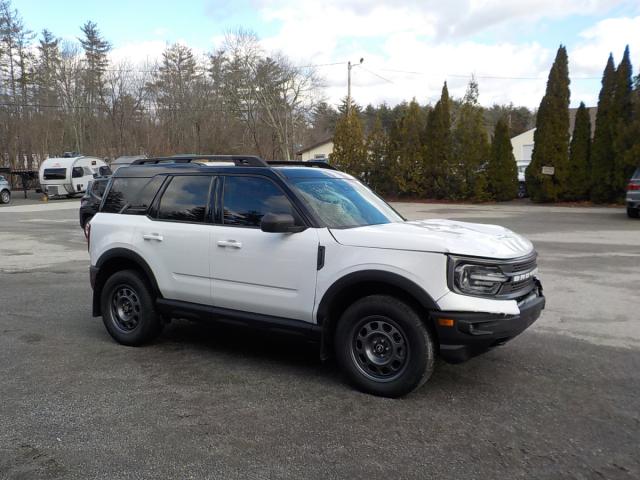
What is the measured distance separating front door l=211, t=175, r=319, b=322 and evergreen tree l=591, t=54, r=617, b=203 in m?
23.6

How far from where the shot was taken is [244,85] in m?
49.2

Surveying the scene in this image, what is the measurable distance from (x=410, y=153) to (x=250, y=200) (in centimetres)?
2542

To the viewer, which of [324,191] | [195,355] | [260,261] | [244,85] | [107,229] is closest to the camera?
[260,261]

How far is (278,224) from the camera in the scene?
4.38 m

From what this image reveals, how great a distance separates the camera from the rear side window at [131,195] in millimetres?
5629

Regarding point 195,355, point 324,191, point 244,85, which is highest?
point 244,85

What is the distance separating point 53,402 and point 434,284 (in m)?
3.07

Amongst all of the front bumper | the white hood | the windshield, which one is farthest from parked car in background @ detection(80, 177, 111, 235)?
the front bumper

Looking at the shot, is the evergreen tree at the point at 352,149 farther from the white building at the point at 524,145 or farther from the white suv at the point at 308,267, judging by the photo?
the white building at the point at 524,145

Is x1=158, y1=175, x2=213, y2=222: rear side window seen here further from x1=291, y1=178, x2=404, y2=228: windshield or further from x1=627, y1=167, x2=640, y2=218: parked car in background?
x1=627, y1=167, x2=640, y2=218: parked car in background

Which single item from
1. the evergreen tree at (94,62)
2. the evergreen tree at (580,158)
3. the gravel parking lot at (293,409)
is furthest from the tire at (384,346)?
the evergreen tree at (94,62)

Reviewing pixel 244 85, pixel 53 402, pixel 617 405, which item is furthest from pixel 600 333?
pixel 244 85

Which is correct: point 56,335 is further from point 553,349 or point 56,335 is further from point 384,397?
point 553,349

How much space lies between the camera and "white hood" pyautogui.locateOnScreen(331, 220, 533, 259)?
4008 mm
